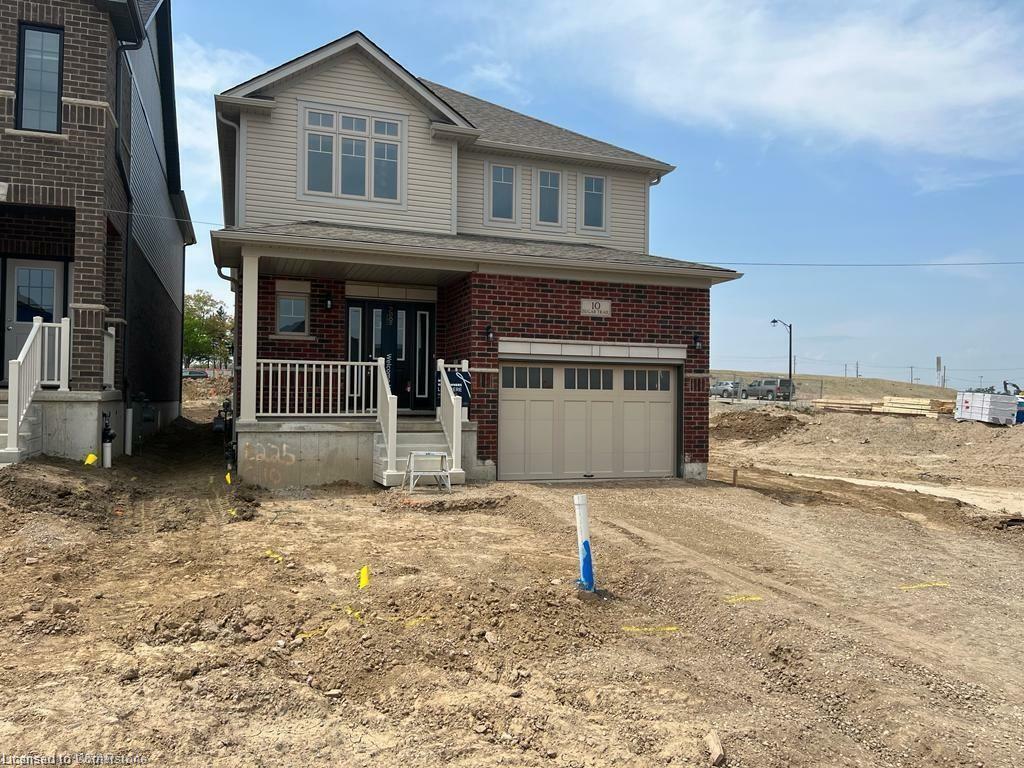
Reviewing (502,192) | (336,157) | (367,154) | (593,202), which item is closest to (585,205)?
(593,202)

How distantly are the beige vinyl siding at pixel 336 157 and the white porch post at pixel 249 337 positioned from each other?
228 cm

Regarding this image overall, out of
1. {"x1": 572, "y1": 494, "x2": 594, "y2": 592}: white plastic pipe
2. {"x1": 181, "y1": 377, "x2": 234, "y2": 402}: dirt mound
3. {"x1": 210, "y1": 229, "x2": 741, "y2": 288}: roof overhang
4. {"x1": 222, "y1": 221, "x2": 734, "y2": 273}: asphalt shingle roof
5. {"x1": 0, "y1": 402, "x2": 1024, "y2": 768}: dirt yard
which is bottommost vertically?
{"x1": 0, "y1": 402, "x2": 1024, "y2": 768}: dirt yard

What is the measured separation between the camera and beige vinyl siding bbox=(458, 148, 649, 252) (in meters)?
15.2

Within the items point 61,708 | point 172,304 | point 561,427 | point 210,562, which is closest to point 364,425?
point 561,427

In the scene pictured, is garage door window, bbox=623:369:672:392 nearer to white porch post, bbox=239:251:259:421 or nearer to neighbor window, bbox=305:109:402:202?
neighbor window, bbox=305:109:402:202

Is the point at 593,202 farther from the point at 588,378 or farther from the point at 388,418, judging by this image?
the point at 388,418

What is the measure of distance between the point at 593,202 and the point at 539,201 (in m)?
1.28

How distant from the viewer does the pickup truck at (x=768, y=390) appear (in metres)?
52.8

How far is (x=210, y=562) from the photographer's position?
6742 millimetres

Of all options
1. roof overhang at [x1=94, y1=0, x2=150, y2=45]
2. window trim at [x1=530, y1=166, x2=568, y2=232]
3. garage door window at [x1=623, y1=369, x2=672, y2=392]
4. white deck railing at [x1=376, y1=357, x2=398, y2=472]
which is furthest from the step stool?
roof overhang at [x1=94, y1=0, x2=150, y2=45]

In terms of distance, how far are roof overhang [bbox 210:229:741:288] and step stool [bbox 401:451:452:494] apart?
3234 millimetres

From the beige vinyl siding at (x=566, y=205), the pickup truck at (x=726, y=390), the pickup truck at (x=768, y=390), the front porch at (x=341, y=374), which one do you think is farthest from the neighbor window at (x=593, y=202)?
the pickup truck at (x=726, y=390)

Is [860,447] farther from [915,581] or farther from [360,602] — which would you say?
[360,602]

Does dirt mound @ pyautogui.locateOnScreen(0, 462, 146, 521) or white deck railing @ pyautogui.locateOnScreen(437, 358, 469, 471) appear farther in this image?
white deck railing @ pyautogui.locateOnScreen(437, 358, 469, 471)
